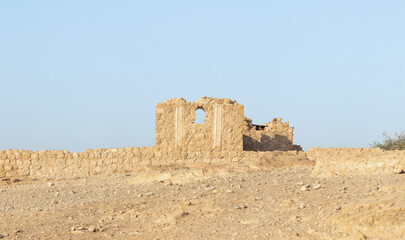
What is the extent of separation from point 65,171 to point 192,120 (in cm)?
442

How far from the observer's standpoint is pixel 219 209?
28.8ft

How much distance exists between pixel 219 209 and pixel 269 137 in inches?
578

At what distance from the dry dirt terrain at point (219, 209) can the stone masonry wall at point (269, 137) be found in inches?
416

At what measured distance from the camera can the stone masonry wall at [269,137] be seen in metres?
22.8

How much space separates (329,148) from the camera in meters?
20.7

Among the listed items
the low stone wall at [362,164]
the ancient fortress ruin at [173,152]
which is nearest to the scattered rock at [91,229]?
the low stone wall at [362,164]

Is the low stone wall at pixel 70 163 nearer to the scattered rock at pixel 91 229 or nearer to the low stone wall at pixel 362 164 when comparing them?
the low stone wall at pixel 362 164

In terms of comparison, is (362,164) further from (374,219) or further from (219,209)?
(374,219)

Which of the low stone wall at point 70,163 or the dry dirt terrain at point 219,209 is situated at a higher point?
the low stone wall at point 70,163

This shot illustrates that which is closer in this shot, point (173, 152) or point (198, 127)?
point (173, 152)

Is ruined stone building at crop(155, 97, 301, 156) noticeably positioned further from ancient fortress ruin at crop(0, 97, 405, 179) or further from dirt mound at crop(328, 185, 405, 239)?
dirt mound at crop(328, 185, 405, 239)

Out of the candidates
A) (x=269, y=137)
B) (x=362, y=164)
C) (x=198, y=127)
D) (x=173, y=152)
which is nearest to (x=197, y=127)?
(x=198, y=127)

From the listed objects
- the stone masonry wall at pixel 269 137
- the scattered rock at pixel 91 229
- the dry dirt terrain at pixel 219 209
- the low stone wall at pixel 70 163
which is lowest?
the scattered rock at pixel 91 229

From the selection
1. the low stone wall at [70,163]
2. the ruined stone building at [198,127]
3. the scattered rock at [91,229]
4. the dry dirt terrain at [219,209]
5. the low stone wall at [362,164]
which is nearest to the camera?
the dry dirt terrain at [219,209]
